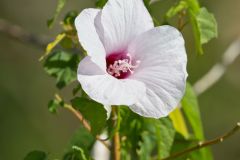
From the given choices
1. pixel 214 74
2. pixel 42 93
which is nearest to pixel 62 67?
pixel 214 74

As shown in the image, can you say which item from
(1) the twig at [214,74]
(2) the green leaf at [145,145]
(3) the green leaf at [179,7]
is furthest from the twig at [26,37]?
(3) the green leaf at [179,7]

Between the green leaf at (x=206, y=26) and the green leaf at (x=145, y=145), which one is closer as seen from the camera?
the green leaf at (x=206, y=26)

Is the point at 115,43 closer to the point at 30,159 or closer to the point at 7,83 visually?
the point at 30,159

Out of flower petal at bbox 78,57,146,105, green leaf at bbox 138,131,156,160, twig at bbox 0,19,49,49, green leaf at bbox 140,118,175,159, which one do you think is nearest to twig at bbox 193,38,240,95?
twig at bbox 0,19,49,49

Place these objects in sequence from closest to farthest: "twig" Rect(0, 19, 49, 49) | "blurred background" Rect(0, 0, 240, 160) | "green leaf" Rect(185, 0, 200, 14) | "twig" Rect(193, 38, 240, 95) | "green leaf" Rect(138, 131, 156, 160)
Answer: "green leaf" Rect(185, 0, 200, 14)
"green leaf" Rect(138, 131, 156, 160)
"twig" Rect(193, 38, 240, 95)
"twig" Rect(0, 19, 49, 49)
"blurred background" Rect(0, 0, 240, 160)

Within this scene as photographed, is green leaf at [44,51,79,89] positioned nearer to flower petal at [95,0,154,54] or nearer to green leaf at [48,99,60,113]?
green leaf at [48,99,60,113]

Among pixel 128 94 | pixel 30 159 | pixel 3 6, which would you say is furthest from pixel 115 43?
pixel 3 6

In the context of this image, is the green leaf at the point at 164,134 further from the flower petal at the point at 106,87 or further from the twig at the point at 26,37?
the twig at the point at 26,37
